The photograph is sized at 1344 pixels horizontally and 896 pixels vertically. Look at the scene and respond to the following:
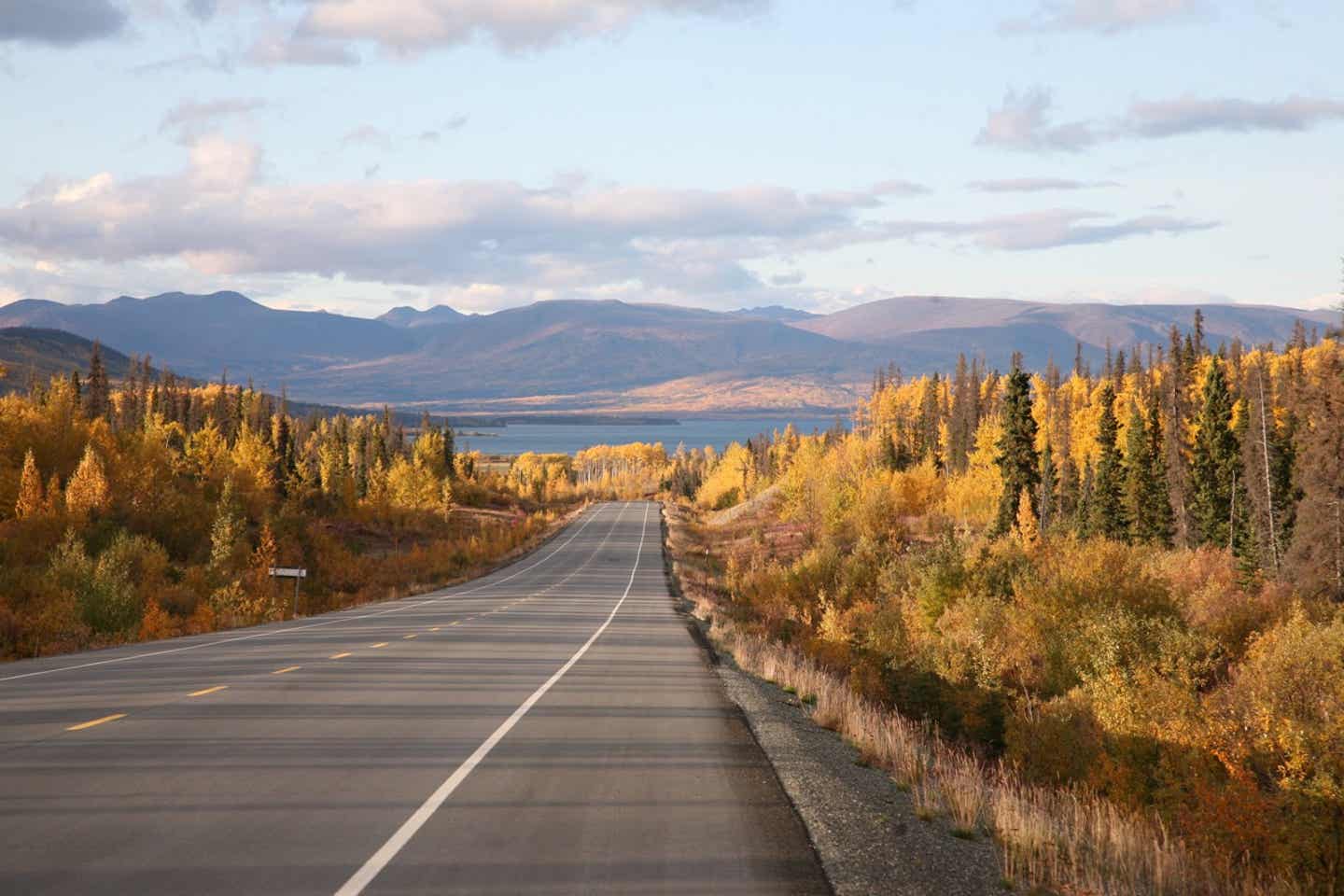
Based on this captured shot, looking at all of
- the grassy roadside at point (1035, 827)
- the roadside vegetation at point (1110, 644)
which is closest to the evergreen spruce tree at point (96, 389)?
the roadside vegetation at point (1110, 644)

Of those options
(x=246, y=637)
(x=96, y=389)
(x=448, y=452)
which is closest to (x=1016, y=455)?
(x=246, y=637)

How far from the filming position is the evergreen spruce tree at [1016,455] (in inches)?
2867

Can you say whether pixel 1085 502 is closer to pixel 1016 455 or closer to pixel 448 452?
pixel 1016 455

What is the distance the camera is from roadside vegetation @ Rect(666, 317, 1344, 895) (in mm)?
11211

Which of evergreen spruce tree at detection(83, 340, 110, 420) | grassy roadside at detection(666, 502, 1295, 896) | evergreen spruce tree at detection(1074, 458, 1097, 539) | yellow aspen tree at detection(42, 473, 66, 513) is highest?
evergreen spruce tree at detection(83, 340, 110, 420)

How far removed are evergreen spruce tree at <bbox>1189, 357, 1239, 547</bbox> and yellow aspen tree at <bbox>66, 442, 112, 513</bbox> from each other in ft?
236

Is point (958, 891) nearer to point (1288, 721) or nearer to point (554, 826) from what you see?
point (554, 826)

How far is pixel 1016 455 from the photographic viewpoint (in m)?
73.4

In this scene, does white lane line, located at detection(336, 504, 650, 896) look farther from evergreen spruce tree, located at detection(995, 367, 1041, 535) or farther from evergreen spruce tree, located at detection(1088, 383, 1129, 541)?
evergreen spruce tree, located at detection(1088, 383, 1129, 541)

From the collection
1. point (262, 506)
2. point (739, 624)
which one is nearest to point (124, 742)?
point (739, 624)

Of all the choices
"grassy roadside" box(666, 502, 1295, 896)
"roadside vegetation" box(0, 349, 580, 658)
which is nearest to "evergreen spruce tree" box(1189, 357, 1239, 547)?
"roadside vegetation" box(0, 349, 580, 658)

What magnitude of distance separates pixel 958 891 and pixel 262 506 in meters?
84.3

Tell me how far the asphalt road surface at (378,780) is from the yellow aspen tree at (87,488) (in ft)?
154

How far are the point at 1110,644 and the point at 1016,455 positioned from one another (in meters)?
48.9
